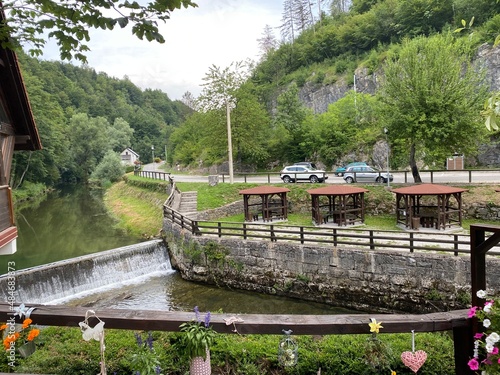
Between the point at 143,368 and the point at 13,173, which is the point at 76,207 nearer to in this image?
the point at 13,173

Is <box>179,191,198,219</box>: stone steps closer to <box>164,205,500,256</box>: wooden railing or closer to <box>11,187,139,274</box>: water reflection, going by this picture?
<box>164,205,500,256</box>: wooden railing

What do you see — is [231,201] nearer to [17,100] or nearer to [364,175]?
[364,175]

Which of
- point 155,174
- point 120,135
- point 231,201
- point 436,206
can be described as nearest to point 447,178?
point 436,206

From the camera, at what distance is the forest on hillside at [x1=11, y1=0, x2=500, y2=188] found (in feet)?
64.2

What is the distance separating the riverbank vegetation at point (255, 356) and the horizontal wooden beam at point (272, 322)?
63 cm

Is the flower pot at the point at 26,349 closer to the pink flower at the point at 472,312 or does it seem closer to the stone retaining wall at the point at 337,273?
the pink flower at the point at 472,312

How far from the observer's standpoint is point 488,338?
2623 mm

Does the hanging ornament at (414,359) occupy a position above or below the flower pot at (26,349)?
below

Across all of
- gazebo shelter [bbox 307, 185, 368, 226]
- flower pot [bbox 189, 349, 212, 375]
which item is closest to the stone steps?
gazebo shelter [bbox 307, 185, 368, 226]

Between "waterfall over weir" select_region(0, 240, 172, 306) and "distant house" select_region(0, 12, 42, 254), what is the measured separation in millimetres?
5670

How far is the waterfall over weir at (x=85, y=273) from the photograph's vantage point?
42.1 feet

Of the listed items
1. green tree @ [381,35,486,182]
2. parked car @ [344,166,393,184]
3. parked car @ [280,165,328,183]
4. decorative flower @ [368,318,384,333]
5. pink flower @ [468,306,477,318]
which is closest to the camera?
pink flower @ [468,306,477,318]

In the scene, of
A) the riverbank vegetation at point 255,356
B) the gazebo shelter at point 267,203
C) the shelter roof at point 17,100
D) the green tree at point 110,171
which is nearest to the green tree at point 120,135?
the green tree at point 110,171

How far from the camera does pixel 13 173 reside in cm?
4362
